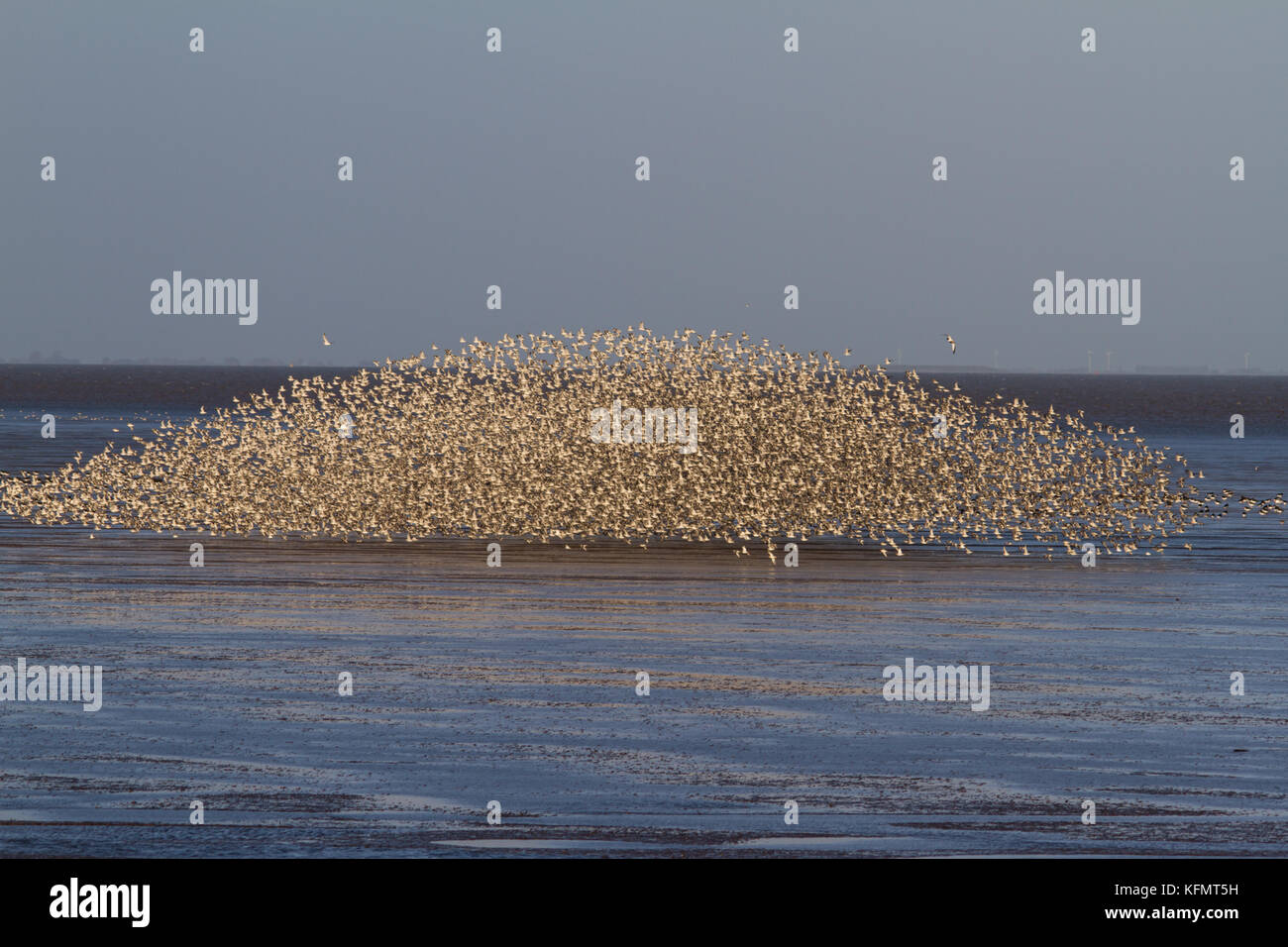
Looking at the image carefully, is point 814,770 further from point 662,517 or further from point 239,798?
point 662,517

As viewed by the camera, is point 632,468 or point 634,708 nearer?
point 634,708

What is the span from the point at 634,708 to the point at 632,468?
12219 mm

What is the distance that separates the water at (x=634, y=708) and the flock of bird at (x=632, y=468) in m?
2.10

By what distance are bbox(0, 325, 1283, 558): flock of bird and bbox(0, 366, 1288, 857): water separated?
6.90 feet

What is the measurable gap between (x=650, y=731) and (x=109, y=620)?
728 centimetres

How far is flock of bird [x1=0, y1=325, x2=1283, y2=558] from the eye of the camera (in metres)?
24.9

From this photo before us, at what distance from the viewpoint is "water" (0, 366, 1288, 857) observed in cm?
941

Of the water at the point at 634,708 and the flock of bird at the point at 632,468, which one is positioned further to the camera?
the flock of bird at the point at 632,468

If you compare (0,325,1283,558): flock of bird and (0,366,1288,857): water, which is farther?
(0,325,1283,558): flock of bird

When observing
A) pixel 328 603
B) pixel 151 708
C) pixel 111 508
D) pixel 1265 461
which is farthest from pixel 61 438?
pixel 151 708

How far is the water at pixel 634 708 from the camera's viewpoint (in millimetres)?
9406

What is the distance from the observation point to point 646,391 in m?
25.8

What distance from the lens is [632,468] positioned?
81.7 feet

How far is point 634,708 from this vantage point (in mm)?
12805
